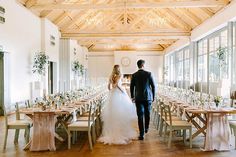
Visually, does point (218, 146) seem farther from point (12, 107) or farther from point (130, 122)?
point (12, 107)

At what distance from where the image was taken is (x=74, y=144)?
5.70m

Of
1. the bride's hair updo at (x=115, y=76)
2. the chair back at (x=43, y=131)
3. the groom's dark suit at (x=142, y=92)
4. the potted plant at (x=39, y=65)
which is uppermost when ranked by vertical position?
the potted plant at (x=39, y=65)

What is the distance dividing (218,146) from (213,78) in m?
7.23

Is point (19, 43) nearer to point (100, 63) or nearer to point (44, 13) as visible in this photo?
point (44, 13)

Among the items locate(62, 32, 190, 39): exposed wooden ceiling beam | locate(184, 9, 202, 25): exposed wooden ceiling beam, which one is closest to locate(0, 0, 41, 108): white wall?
locate(62, 32, 190, 39): exposed wooden ceiling beam

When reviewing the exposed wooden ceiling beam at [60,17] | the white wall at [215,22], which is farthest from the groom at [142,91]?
the exposed wooden ceiling beam at [60,17]

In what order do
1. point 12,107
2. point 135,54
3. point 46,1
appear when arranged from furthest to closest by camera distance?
point 135,54, point 46,1, point 12,107

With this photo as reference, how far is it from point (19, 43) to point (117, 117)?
607 centimetres

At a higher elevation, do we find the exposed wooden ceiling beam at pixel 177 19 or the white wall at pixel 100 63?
the exposed wooden ceiling beam at pixel 177 19

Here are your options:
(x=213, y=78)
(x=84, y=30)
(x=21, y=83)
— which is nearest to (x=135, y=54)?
(x=84, y=30)

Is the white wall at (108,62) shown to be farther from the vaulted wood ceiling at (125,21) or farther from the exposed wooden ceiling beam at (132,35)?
the exposed wooden ceiling beam at (132,35)

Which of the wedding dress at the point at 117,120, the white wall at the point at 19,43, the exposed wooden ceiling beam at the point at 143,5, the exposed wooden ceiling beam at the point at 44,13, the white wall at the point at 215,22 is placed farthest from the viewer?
the exposed wooden ceiling beam at the point at 44,13

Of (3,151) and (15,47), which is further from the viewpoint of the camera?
(15,47)

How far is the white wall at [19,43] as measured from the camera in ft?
31.1
